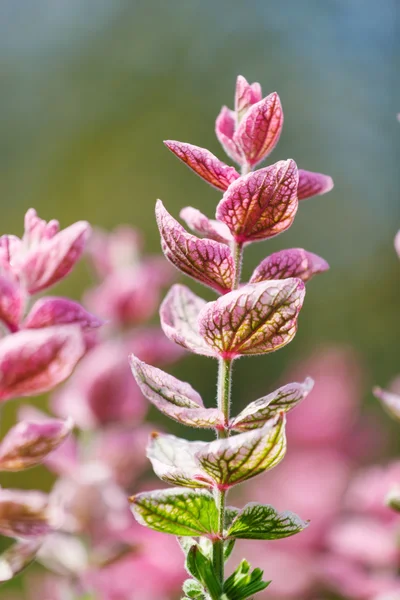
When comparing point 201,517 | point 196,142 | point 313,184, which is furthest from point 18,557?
point 196,142

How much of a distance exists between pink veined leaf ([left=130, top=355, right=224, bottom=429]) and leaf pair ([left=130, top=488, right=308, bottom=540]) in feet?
0.10

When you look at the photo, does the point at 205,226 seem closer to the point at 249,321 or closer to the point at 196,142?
the point at 249,321

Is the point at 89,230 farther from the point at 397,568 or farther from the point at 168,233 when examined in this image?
the point at 397,568

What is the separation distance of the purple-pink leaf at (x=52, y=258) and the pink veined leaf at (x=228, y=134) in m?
0.09

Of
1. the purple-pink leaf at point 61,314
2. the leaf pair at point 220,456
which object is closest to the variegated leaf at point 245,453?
the leaf pair at point 220,456

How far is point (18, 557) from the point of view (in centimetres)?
43

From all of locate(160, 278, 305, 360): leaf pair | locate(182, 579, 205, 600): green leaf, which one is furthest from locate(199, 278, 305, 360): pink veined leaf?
locate(182, 579, 205, 600): green leaf

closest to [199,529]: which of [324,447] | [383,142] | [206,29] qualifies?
[324,447]

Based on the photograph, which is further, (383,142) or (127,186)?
(383,142)

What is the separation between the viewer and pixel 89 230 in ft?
1.46

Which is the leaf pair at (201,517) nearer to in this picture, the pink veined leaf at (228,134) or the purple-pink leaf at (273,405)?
the purple-pink leaf at (273,405)

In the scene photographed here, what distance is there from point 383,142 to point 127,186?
4.77 feet

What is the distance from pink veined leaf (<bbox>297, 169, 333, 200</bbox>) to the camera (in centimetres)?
40

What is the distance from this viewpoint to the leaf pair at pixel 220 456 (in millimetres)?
331
